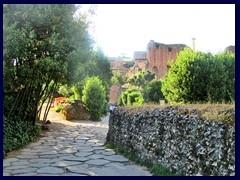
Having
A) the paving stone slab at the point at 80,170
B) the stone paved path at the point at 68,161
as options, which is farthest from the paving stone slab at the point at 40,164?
the paving stone slab at the point at 80,170

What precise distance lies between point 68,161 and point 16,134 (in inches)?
91.3

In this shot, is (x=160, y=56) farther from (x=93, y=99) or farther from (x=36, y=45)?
(x=36, y=45)

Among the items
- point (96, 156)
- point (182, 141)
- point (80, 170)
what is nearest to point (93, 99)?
point (96, 156)

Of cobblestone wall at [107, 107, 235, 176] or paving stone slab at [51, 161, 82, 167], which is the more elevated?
cobblestone wall at [107, 107, 235, 176]

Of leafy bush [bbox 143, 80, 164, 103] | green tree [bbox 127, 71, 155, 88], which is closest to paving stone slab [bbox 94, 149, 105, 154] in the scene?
leafy bush [bbox 143, 80, 164, 103]

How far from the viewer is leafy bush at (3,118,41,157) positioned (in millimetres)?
6641

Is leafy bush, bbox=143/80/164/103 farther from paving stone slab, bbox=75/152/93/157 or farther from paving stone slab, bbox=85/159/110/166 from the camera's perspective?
paving stone slab, bbox=85/159/110/166

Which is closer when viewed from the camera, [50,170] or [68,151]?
[50,170]

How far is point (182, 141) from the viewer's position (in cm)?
444

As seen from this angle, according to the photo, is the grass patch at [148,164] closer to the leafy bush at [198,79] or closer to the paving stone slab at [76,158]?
the paving stone slab at [76,158]

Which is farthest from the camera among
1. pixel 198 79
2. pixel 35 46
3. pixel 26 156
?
pixel 198 79

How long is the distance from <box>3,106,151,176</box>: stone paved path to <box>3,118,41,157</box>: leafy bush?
0.23 metres
